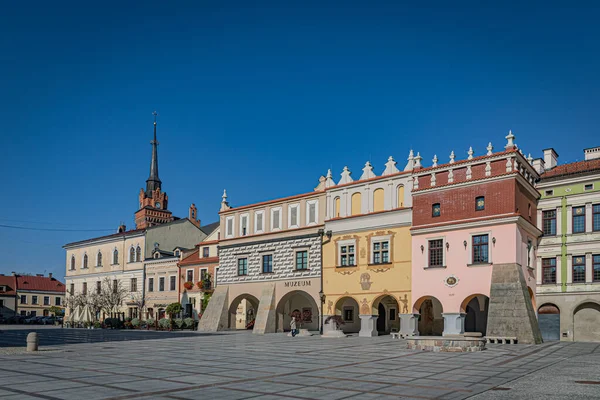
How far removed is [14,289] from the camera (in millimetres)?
90875

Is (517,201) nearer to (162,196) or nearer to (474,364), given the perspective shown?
(474,364)

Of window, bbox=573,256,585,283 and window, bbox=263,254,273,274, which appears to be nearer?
window, bbox=573,256,585,283

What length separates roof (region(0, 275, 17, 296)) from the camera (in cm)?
8988

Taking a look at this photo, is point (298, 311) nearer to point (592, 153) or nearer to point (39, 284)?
point (592, 153)

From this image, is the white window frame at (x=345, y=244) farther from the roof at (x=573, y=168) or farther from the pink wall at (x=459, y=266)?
the roof at (x=573, y=168)

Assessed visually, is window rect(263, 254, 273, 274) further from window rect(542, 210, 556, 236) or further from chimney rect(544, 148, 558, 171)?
chimney rect(544, 148, 558, 171)

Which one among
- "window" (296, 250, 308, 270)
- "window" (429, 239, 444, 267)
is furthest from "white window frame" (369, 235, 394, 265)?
"window" (296, 250, 308, 270)

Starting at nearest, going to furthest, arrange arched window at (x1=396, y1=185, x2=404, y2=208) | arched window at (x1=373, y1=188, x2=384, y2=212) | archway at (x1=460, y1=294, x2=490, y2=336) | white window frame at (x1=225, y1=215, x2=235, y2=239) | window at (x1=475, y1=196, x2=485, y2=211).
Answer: window at (x1=475, y1=196, x2=485, y2=211) < arched window at (x1=396, y1=185, x2=404, y2=208) < arched window at (x1=373, y1=188, x2=384, y2=212) < archway at (x1=460, y1=294, x2=490, y2=336) < white window frame at (x1=225, y1=215, x2=235, y2=239)

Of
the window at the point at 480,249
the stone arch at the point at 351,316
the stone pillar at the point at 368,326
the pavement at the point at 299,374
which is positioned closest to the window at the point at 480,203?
the window at the point at 480,249

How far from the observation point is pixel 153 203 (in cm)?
9606

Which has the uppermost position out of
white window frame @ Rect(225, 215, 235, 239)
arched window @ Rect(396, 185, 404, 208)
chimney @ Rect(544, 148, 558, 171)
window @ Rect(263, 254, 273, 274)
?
chimney @ Rect(544, 148, 558, 171)

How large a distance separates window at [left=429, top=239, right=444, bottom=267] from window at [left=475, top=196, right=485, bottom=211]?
302 centimetres

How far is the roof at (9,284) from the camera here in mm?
89875

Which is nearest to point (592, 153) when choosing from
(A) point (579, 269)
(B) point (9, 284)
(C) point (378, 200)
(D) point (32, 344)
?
(A) point (579, 269)
